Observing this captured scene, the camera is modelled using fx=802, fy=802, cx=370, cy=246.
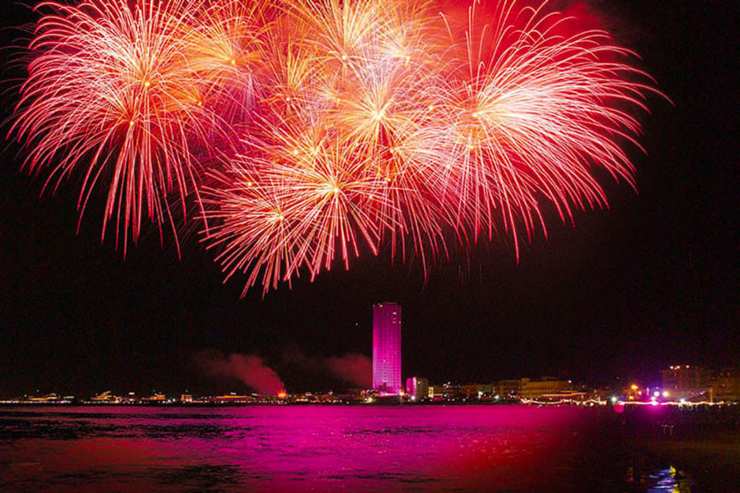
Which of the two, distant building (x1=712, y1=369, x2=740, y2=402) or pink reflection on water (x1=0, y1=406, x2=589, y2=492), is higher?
distant building (x1=712, y1=369, x2=740, y2=402)

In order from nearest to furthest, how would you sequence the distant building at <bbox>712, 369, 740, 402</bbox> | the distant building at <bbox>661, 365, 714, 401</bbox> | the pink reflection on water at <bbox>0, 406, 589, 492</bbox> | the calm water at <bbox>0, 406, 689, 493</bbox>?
the calm water at <bbox>0, 406, 689, 493</bbox>
the pink reflection on water at <bbox>0, 406, 589, 492</bbox>
the distant building at <bbox>712, 369, 740, 402</bbox>
the distant building at <bbox>661, 365, 714, 401</bbox>

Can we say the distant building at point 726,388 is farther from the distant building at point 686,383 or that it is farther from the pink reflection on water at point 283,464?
the pink reflection on water at point 283,464

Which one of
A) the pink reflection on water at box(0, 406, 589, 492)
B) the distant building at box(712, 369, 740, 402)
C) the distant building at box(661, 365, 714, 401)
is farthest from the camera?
the distant building at box(661, 365, 714, 401)

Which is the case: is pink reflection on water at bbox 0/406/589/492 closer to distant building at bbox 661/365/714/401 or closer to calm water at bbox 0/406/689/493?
calm water at bbox 0/406/689/493

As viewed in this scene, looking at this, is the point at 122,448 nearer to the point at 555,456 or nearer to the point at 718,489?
the point at 555,456

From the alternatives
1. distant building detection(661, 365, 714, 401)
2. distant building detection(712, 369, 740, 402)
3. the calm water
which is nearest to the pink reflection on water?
the calm water

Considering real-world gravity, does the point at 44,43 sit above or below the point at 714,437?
above

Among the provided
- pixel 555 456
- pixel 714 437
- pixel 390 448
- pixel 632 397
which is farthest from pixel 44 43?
pixel 632 397

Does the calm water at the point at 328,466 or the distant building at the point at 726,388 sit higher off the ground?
the distant building at the point at 726,388

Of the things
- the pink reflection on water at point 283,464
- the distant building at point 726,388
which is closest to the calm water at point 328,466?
the pink reflection on water at point 283,464
